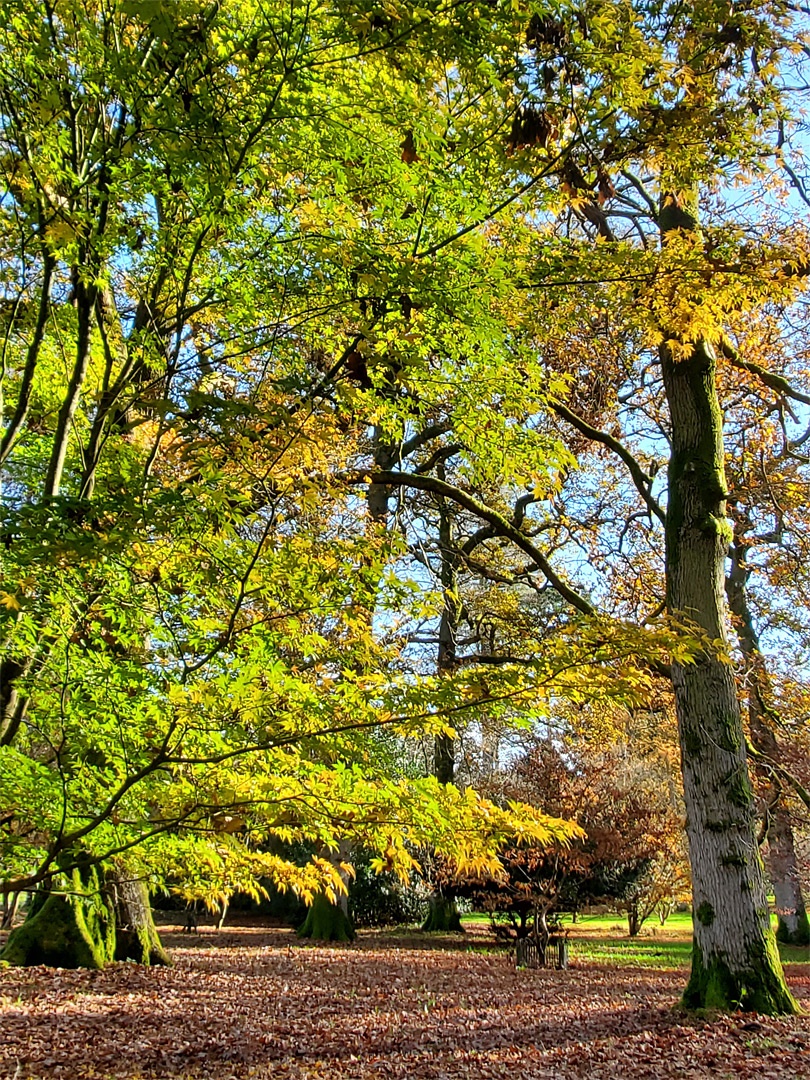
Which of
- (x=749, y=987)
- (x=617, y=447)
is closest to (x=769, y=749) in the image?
(x=617, y=447)

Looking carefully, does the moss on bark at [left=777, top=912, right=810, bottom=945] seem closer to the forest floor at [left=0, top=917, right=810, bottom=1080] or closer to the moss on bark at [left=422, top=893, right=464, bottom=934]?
the moss on bark at [left=422, top=893, right=464, bottom=934]

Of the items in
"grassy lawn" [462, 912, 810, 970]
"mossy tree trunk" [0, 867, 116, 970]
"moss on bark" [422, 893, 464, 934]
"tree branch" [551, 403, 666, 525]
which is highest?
"tree branch" [551, 403, 666, 525]

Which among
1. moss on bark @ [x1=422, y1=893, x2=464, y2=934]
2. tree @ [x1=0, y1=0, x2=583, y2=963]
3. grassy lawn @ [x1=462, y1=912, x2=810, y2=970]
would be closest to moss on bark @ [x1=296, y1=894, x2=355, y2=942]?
moss on bark @ [x1=422, y1=893, x2=464, y2=934]

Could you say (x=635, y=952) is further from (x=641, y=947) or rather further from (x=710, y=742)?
(x=710, y=742)

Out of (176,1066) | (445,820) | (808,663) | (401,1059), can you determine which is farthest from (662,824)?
(445,820)

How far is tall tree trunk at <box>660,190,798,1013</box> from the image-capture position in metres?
5.73

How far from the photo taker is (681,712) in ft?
21.5

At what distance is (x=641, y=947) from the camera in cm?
1507

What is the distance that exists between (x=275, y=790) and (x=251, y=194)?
2.72 metres

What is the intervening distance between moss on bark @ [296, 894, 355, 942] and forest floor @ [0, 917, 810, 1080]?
15.0 ft

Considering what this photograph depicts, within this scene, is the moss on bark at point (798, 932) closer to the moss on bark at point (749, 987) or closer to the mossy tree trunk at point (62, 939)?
the moss on bark at point (749, 987)

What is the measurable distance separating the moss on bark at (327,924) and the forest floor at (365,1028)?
456cm

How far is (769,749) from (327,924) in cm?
886

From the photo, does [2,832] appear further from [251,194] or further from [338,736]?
[251,194]
